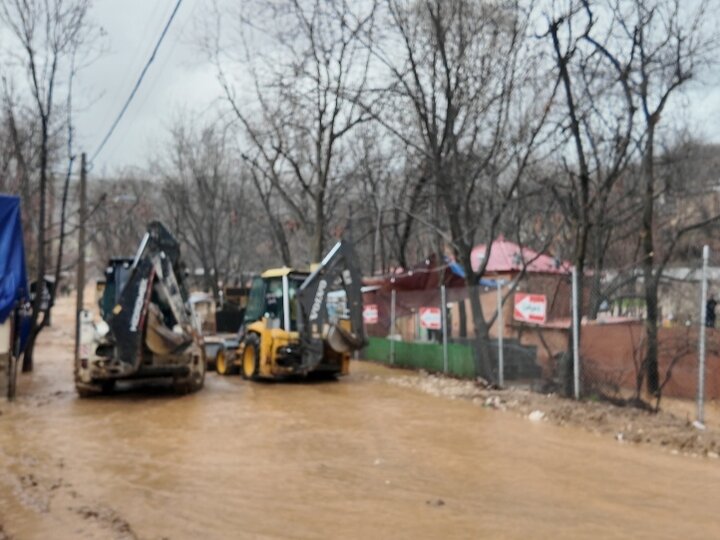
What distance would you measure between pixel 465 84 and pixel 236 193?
24251 millimetres

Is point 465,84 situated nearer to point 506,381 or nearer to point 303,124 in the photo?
point 506,381

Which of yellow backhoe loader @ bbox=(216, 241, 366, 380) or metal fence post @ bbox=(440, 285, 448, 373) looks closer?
yellow backhoe loader @ bbox=(216, 241, 366, 380)

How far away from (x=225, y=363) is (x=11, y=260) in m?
6.54

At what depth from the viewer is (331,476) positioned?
8.39 metres

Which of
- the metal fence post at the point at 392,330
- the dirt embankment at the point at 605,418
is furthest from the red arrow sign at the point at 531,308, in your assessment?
the metal fence post at the point at 392,330

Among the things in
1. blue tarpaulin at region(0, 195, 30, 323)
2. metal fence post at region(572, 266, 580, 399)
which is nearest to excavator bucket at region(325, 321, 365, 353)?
metal fence post at region(572, 266, 580, 399)

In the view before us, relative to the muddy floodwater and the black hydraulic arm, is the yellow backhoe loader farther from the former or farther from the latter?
the muddy floodwater

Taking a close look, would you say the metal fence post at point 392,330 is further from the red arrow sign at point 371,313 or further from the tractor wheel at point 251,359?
the tractor wheel at point 251,359

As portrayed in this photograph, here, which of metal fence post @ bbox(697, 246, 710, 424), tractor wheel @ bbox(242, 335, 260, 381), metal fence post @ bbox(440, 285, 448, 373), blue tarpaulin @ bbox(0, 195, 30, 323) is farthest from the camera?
metal fence post @ bbox(440, 285, 448, 373)

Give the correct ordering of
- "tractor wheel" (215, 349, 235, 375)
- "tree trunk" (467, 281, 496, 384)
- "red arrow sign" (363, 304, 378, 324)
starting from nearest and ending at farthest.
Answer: "tree trunk" (467, 281, 496, 384) < "tractor wheel" (215, 349, 235, 375) < "red arrow sign" (363, 304, 378, 324)

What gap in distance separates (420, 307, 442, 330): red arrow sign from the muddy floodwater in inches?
220

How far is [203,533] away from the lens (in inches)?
246

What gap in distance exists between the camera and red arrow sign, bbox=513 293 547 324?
1426cm

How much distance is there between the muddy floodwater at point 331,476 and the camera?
6.48 m
